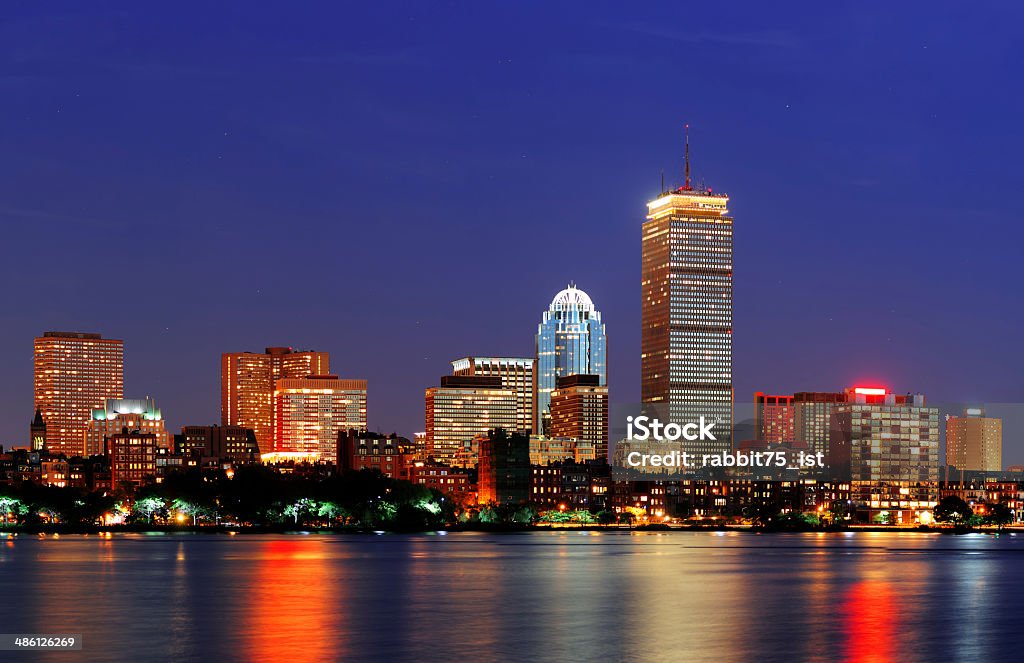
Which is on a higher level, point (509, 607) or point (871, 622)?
point (509, 607)

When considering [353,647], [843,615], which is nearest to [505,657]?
[353,647]

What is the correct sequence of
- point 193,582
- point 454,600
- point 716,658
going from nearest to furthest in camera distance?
point 716,658, point 454,600, point 193,582

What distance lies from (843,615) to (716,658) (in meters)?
22.2

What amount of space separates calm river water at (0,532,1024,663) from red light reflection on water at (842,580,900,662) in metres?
0.12

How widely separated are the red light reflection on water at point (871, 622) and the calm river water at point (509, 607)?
12 cm

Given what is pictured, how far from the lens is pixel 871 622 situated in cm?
7675

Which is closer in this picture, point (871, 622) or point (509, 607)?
point (871, 622)

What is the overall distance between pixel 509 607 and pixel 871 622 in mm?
17820

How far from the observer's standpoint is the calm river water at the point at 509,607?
207 feet

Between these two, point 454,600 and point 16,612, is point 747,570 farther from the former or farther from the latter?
point 16,612

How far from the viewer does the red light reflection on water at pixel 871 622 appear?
63250 millimetres

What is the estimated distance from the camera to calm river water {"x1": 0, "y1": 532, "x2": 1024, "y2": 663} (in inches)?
2488

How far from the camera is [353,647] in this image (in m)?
62.9

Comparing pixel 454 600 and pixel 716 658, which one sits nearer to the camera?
pixel 716 658
